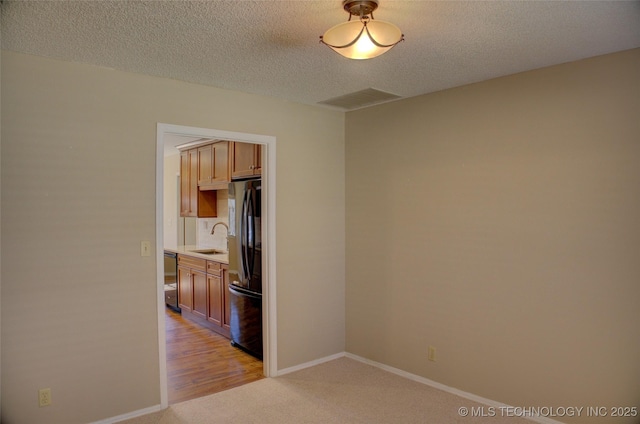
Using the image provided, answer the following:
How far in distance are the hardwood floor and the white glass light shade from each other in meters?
2.90

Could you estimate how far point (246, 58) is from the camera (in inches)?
109

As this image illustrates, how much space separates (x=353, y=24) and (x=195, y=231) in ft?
19.0

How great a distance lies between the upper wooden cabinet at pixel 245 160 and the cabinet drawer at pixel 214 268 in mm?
1076

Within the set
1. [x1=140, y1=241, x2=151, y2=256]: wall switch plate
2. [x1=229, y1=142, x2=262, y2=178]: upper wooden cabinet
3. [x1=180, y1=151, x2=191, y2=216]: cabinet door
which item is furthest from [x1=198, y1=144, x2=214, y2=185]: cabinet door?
[x1=140, y1=241, x2=151, y2=256]: wall switch plate

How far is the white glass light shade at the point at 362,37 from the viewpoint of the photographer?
6.59 feet

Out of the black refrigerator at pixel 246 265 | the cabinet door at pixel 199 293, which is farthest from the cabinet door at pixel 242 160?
the cabinet door at pixel 199 293

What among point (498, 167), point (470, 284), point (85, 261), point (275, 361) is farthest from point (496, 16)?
point (275, 361)

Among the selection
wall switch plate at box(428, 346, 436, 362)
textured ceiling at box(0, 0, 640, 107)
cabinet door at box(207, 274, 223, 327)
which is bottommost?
wall switch plate at box(428, 346, 436, 362)

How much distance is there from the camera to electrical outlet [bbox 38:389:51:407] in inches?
106

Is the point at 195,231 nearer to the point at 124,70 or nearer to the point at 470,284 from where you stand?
the point at 124,70

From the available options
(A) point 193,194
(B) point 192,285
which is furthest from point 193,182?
(B) point 192,285

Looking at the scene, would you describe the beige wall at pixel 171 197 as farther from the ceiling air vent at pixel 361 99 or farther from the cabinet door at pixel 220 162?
the ceiling air vent at pixel 361 99

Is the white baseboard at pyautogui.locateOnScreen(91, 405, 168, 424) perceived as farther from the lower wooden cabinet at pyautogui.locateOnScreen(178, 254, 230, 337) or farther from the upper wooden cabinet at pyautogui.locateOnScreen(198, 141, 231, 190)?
the upper wooden cabinet at pyautogui.locateOnScreen(198, 141, 231, 190)

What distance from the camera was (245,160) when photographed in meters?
4.58
